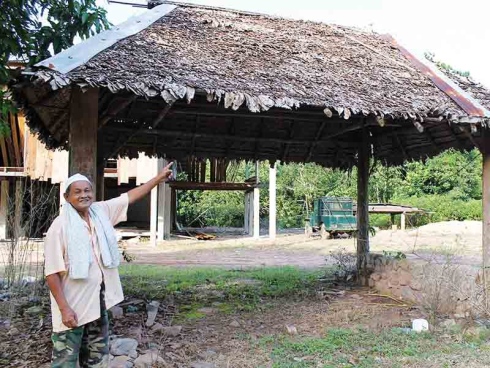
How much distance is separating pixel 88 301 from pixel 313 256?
1155cm

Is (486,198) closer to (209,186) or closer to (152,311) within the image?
(152,311)

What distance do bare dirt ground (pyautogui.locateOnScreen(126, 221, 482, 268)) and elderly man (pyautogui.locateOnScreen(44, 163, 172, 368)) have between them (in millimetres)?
8551

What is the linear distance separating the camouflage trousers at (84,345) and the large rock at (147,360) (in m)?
0.82

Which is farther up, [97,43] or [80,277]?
[97,43]

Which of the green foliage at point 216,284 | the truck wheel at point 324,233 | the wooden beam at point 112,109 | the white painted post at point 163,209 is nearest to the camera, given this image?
the wooden beam at point 112,109

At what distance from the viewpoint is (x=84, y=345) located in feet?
11.2

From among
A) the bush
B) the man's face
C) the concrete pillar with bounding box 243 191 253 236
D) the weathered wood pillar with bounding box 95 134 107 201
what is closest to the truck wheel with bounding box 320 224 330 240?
the concrete pillar with bounding box 243 191 253 236

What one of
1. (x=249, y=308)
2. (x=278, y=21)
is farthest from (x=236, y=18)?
(x=249, y=308)

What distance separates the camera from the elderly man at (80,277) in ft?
10.3

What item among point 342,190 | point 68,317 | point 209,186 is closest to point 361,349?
point 68,317

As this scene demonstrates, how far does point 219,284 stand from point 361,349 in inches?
160

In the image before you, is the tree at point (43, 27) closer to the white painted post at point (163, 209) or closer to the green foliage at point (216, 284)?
the green foliage at point (216, 284)

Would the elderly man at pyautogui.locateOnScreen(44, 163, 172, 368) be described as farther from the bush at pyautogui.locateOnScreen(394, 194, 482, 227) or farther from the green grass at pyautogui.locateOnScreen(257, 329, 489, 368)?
the bush at pyautogui.locateOnScreen(394, 194, 482, 227)

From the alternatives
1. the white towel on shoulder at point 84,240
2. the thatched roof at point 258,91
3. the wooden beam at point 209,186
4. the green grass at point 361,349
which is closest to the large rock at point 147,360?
the green grass at point 361,349
